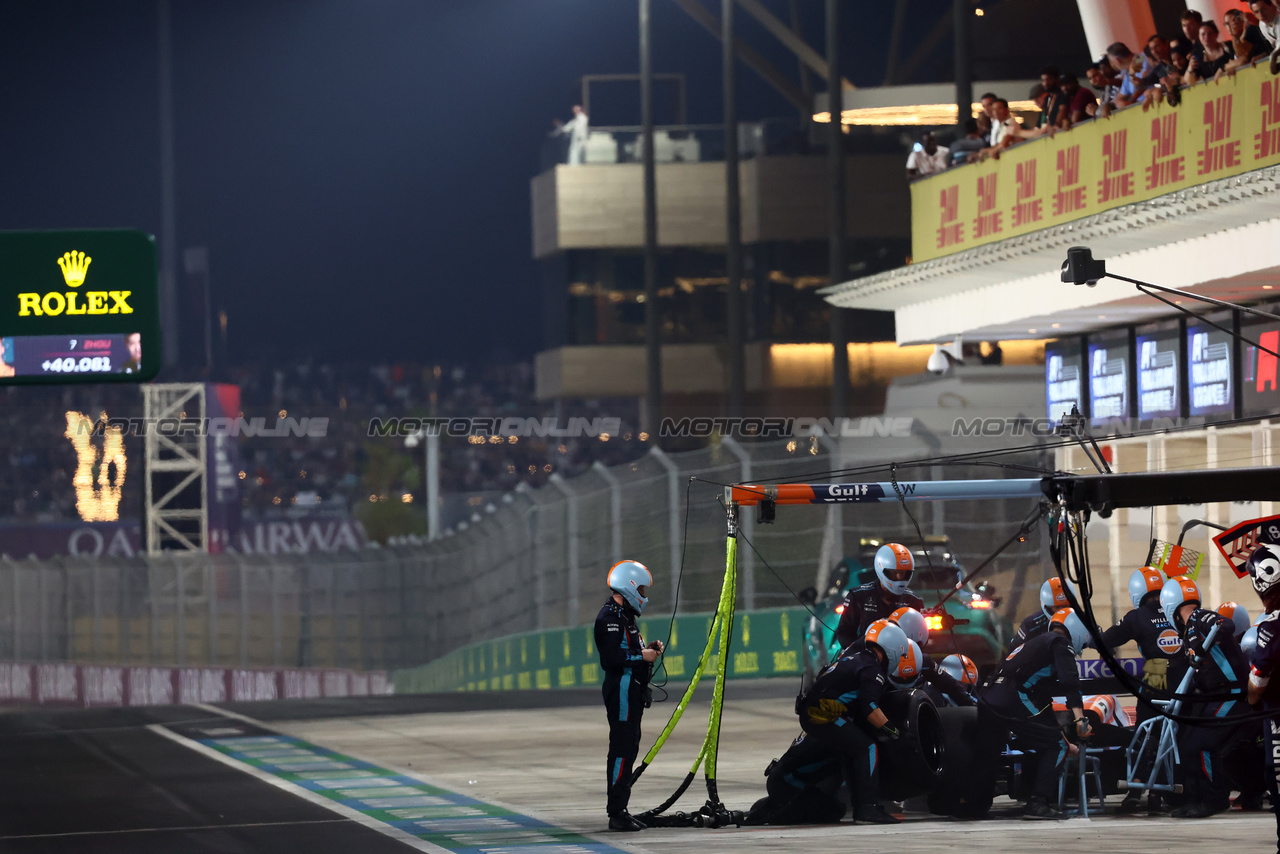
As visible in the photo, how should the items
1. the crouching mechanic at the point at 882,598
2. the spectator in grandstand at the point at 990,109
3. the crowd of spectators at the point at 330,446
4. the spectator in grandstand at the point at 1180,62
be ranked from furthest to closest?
the crowd of spectators at the point at 330,446
the spectator in grandstand at the point at 990,109
the spectator in grandstand at the point at 1180,62
the crouching mechanic at the point at 882,598

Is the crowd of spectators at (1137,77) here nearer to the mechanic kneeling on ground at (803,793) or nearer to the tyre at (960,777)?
the tyre at (960,777)

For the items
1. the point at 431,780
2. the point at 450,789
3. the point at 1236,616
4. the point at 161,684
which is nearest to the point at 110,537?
the point at 161,684

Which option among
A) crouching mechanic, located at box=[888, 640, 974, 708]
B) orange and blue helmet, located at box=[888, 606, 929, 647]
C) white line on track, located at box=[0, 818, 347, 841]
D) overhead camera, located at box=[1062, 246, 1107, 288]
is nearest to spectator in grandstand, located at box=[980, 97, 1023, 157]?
crouching mechanic, located at box=[888, 640, 974, 708]

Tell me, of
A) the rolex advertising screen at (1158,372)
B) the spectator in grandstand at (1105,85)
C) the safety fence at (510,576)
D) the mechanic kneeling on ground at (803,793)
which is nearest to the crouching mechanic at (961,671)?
the mechanic kneeling on ground at (803,793)

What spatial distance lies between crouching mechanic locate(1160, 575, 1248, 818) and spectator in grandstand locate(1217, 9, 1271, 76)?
8948mm

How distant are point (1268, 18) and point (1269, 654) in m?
12.0

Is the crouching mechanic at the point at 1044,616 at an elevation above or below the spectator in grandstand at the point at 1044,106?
below

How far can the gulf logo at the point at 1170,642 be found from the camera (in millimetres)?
13539

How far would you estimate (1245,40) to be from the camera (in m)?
20.3

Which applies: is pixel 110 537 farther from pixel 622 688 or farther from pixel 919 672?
pixel 919 672

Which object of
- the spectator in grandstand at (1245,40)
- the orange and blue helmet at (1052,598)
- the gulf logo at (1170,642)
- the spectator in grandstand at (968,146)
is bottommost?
the gulf logo at (1170,642)

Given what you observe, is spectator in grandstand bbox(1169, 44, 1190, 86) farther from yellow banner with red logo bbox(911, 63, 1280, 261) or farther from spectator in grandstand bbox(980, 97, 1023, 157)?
spectator in grandstand bbox(980, 97, 1023, 157)

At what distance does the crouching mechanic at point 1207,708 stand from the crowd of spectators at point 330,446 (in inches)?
1867

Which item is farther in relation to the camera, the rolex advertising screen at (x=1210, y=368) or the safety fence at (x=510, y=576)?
the safety fence at (x=510, y=576)
